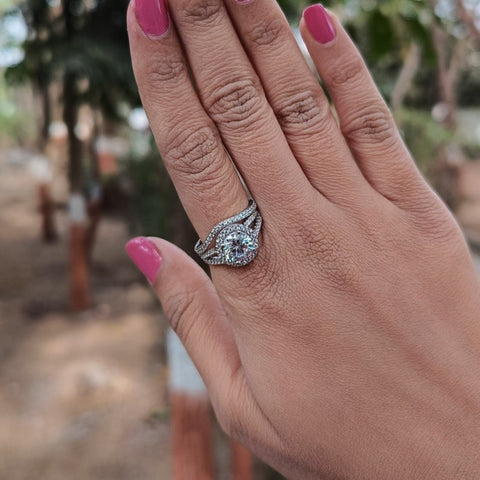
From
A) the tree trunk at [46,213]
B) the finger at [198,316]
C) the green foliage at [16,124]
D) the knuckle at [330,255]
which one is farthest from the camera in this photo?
the green foliage at [16,124]

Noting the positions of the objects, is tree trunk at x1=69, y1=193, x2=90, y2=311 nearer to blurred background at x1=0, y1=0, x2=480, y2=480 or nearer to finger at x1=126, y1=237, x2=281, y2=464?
blurred background at x1=0, y1=0, x2=480, y2=480

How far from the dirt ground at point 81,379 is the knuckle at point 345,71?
286 cm

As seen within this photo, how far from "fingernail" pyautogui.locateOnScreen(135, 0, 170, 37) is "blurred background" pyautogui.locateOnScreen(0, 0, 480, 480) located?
22.6 inches

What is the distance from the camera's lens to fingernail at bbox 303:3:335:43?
0.79m

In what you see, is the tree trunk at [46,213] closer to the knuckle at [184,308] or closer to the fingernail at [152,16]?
the knuckle at [184,308]

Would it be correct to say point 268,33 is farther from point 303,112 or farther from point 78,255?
point 78,255

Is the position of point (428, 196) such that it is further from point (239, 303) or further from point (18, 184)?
point (18, 184)

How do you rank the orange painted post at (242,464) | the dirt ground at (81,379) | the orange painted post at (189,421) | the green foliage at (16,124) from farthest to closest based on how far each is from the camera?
the green foliage at (16,124), the dirt ground at (81,379), the orange painted post at (242,464), the orange painted post at (189,421)

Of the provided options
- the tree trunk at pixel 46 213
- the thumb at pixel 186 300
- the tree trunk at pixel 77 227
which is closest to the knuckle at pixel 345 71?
the thumb at pixel 186 300

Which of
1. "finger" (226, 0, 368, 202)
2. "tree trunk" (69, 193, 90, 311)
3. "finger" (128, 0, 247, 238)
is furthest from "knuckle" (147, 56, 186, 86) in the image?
"tree trunk" (69, 193, 90, 311)

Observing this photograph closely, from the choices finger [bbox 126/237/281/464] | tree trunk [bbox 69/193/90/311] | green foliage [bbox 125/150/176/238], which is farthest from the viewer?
tree trunk [bbox 69/193/90/311]

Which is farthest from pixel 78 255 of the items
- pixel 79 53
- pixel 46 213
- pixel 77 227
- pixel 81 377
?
pixel 46 213

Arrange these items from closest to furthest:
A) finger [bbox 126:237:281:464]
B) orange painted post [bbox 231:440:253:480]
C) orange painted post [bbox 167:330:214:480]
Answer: finger [bbox 126:237:281:464] < orange painted post [bbox 167:330:214:480] < orange painted post [bbox 231:440:253:480]

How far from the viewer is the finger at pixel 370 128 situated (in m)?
0.87
